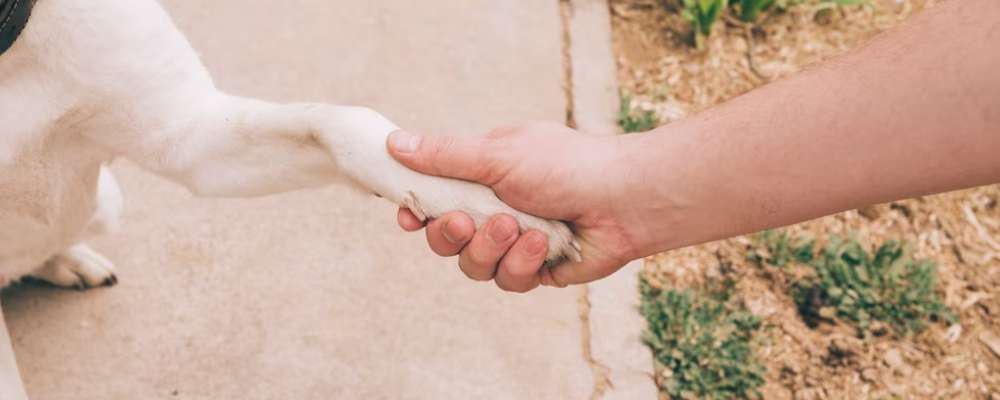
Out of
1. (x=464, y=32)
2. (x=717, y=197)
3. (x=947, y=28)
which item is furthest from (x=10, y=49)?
(x=464, y=32)

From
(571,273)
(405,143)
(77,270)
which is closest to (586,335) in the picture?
(571,273)

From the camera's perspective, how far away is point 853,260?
3135mm

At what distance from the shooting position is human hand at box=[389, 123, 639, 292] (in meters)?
1.85

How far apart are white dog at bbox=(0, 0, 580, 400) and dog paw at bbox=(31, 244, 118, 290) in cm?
62

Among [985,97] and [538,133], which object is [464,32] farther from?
[985,97]

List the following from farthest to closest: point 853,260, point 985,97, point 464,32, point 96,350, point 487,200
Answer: point 464,32 < point 853,260 < point 96,350 < point 487,200 < point 985,97

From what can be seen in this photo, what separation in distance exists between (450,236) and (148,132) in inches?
27.1

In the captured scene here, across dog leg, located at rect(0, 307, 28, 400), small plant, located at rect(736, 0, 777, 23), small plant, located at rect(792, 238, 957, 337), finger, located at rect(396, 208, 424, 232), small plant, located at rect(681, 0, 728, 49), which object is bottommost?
dog leg, located at rect(0, 307, 28, 400)

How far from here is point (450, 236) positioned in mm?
1870

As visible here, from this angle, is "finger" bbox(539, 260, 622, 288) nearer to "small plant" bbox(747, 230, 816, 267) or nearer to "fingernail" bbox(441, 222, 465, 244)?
"fingernail" bbox(441, 222, 465, 244)

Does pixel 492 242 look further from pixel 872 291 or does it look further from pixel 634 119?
pixel 634 119

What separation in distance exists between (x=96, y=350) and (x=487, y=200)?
1.52 m

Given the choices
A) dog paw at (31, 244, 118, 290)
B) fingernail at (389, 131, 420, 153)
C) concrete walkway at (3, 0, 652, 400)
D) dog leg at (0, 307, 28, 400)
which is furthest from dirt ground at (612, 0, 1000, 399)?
dog leg at (0, 307, 28, 400)

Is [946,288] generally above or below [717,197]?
below
